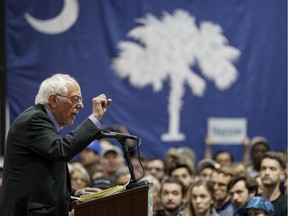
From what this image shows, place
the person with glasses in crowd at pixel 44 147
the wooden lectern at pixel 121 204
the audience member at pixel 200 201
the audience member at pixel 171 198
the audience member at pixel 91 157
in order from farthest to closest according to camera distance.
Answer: the audience member at pixel 91 157 → the audience member at pixel 171 198 → the audience member at pixel 200 201 → the person with glasses in crowd at pixel 44 147 → the wooden lectern at pixel 121 204

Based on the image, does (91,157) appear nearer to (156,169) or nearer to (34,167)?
(156,169)

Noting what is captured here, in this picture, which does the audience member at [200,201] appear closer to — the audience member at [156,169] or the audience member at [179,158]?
the audience member at [179,158]

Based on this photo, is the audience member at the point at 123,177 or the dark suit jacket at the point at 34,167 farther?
the audience member at the point at 123,177

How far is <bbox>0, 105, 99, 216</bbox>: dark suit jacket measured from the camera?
344 cm

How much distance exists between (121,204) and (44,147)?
0.42 metres

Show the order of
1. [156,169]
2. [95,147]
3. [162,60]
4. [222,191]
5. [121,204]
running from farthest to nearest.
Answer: [162,60] → [95,147] → [156,169] → [222,191] → [121,204]

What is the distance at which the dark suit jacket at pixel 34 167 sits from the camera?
11.3 ft

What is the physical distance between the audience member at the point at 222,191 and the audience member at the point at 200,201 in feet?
1.01

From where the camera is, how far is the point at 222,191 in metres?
6.58

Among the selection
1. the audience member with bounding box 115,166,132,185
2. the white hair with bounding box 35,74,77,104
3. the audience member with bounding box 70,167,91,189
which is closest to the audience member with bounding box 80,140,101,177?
the audience member with bounding box 115,166,132,185

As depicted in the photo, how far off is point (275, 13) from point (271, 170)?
15.6 feet

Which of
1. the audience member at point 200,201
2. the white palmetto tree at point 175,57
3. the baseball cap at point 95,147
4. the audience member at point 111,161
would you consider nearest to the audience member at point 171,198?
the audience member at point 200,201

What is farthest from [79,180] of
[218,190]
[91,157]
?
[91,157]

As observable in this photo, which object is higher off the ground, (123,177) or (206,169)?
(206,169)
